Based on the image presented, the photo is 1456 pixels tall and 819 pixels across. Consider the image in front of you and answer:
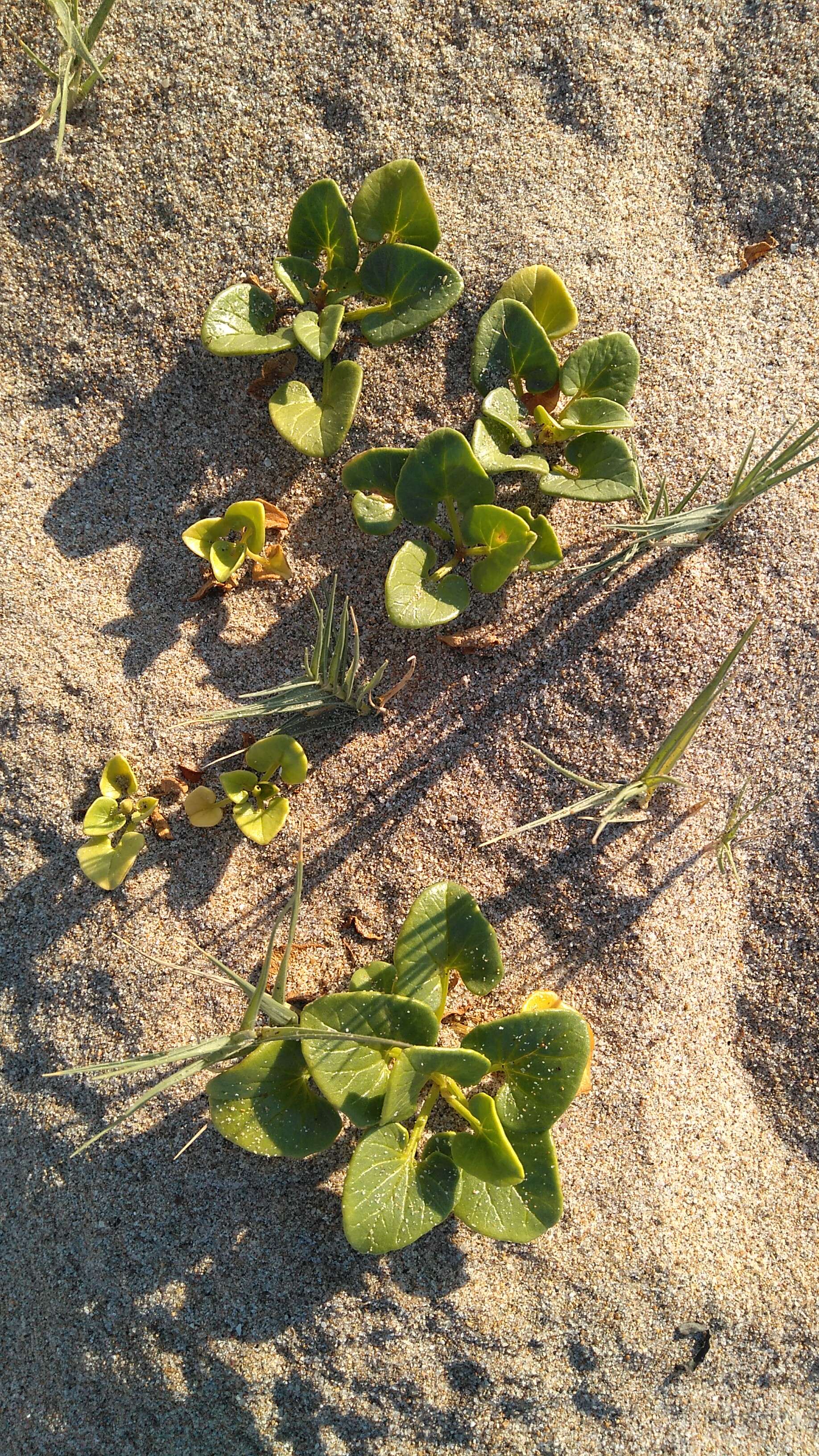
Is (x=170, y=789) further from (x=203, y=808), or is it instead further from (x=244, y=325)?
(x=244, y=325)

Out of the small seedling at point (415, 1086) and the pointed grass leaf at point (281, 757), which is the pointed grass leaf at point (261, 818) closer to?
the pointed grass leaf at point (281, 757)

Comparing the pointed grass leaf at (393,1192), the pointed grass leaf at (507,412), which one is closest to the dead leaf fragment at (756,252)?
the pointed grass leaf at (507,412)

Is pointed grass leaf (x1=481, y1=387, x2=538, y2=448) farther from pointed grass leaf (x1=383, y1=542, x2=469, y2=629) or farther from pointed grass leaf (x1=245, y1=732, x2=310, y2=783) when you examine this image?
pointed grass leaf (x1=245, y1=732, x2=310, y2=783)

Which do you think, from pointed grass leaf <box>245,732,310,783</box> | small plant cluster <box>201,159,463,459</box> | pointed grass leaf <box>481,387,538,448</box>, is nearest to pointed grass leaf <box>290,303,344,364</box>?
small plant cluster <box>201,159,463,459</box>

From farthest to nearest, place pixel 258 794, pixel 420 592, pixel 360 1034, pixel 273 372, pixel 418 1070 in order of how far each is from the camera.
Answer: pixel 273 372
pixel 258 794
pixel 420 592
pixel 360 1034
pixel 418 1070

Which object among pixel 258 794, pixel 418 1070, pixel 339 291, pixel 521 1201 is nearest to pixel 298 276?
pixel 339 291

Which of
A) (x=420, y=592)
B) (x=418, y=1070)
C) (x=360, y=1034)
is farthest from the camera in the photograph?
(x=420, y=592)

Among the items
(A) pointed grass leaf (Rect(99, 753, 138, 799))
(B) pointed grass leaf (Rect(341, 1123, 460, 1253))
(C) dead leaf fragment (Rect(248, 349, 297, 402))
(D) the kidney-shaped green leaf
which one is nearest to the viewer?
(B) pointed grass leaf (Rect(341, 1123, 460, 1253))

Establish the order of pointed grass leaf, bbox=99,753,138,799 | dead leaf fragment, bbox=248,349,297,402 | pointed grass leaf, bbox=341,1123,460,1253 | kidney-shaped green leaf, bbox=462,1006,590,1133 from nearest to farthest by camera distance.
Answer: pointed grass leaf, bbox=341,1123,460,1253
kidney-shaped green leaf, bbox=462,1006,590,1133
pointed grass leaf, bbox=99,753,138,799
dead leaf fragment, bbox=248,349,297,402
